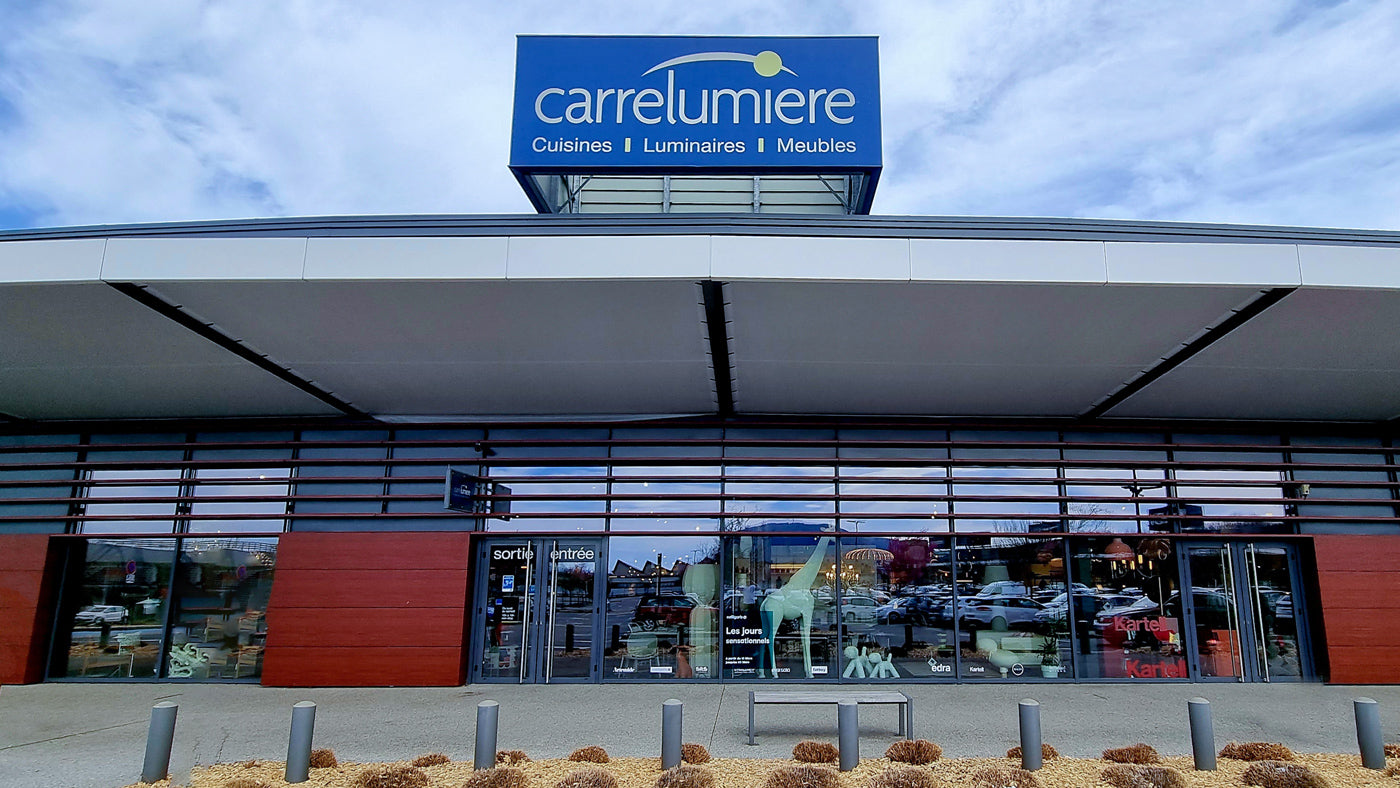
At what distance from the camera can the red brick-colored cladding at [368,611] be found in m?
10.8

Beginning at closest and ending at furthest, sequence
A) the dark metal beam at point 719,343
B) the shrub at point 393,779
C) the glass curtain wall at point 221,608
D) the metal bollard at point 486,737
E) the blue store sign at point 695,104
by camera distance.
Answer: the shrub at point 393,779 → the metal bollard at point 486,737 → the dark metal beam at point 719,343 → the blue store sign at point 695,104 → the glass curtain wall at point 221,608

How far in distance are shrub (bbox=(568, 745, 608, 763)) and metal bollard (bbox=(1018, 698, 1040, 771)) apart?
304cm

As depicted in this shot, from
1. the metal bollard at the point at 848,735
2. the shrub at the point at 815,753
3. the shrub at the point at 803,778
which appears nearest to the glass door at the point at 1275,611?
the shrub at the point at 815,753

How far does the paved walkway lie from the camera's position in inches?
283

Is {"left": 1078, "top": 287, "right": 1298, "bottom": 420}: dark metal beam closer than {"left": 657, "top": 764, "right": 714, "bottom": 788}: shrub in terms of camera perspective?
No

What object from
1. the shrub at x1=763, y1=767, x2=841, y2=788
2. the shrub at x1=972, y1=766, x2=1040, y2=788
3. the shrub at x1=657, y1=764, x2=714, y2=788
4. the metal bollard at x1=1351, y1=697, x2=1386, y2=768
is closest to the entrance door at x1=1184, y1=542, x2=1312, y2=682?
the metal bollard at x1=1351, y1=697, x2=1386, y2=768

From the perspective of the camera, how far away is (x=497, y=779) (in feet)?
18.8

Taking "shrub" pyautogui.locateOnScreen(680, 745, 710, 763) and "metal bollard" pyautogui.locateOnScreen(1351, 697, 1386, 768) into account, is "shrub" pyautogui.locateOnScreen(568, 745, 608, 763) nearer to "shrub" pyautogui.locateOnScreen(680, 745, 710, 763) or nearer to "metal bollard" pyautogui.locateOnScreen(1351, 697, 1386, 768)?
"shrub" pyautogui.locateOnScreen(680, 745, 710, 763)

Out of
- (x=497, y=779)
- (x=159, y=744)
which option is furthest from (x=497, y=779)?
(x=159, y=744)

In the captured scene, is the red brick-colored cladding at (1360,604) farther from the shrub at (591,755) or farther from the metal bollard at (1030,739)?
the shrub at (591,755)

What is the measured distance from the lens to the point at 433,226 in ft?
23.4

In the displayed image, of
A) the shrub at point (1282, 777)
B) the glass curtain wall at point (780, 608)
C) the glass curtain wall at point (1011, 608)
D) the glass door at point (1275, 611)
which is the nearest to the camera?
the shrub at point (1282, 777)

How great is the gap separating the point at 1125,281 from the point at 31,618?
13466 millimetres

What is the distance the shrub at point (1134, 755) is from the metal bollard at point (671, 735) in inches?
127
